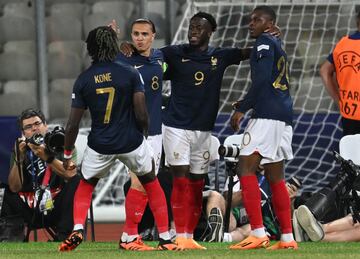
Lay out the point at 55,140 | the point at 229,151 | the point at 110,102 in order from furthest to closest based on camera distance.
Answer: the point at 229,151 → the point at 55,140 → the point at 110,102

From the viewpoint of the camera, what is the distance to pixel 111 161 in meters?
9.40

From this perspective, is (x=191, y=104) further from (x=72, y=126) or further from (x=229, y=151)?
(x=72, y=126)

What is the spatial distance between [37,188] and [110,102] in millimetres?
2254

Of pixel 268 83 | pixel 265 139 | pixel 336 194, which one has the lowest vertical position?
pixel 336 194

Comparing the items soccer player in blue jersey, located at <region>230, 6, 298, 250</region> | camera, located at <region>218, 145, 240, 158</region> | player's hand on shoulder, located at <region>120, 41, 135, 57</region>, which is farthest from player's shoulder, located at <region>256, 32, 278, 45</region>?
camera, located at <region>218, 145, 240, 158</region>

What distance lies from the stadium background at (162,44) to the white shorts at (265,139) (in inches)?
154

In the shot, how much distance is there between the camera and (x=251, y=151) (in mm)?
9508

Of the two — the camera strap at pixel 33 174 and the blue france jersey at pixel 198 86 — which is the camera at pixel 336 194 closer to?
the blue france jersey at pixel 198 86

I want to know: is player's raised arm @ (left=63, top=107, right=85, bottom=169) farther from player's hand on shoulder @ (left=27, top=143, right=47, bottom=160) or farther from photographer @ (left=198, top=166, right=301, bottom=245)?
photographer @ (left=198, top=166, right=301, bottom=245)

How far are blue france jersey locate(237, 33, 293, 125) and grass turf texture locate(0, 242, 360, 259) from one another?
98 centimetres

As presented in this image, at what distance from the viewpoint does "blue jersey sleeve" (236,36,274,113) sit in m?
9.40

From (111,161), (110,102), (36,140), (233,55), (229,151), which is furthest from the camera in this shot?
(36,140)

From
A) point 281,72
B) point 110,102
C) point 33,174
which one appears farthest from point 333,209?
point 110,102

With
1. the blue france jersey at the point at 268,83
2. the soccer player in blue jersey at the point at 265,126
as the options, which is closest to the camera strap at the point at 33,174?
the soccer player in blue jersey at the point at 265,126
